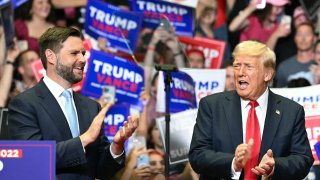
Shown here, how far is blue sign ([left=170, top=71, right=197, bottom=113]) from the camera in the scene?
6012mm

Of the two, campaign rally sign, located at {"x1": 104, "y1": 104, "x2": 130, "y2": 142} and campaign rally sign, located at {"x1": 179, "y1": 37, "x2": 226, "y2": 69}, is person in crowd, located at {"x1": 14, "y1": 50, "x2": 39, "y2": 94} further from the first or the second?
campaign rally sign, located at {"x1": 179, "y1": 37, "x2": 226, "y2": 69}

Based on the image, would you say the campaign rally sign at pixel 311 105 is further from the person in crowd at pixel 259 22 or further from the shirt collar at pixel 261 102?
the person in crowd at pixel 259 22

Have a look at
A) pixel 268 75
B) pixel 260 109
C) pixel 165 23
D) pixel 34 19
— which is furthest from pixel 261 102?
pixel 34 19

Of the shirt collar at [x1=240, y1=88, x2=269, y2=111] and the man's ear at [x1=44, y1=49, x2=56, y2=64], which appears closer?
the man's ear at [x1=44, y1=49, x2=56, y2=64]

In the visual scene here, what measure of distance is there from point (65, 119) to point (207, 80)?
2781 mm

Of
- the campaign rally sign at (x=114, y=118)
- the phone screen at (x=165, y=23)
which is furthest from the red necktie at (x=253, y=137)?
the phone screen at (x=165, y=23)

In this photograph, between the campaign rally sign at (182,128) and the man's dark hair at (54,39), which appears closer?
the man's dark hair at (54,39)

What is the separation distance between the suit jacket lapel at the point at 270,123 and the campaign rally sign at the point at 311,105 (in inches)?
49.6

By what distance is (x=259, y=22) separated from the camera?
24.5ft

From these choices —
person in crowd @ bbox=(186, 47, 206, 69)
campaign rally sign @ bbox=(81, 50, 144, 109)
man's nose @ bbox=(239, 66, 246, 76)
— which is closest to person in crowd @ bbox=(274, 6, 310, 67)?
person in crowd @ bbox=(186, 47, 206, 69)

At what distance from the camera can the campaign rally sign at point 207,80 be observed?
21.1 ft

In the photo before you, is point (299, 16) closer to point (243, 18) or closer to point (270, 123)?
point (243, 18)

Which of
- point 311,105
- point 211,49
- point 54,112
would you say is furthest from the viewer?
point 211,49

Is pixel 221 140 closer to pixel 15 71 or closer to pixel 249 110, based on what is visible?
pixel 249 110
